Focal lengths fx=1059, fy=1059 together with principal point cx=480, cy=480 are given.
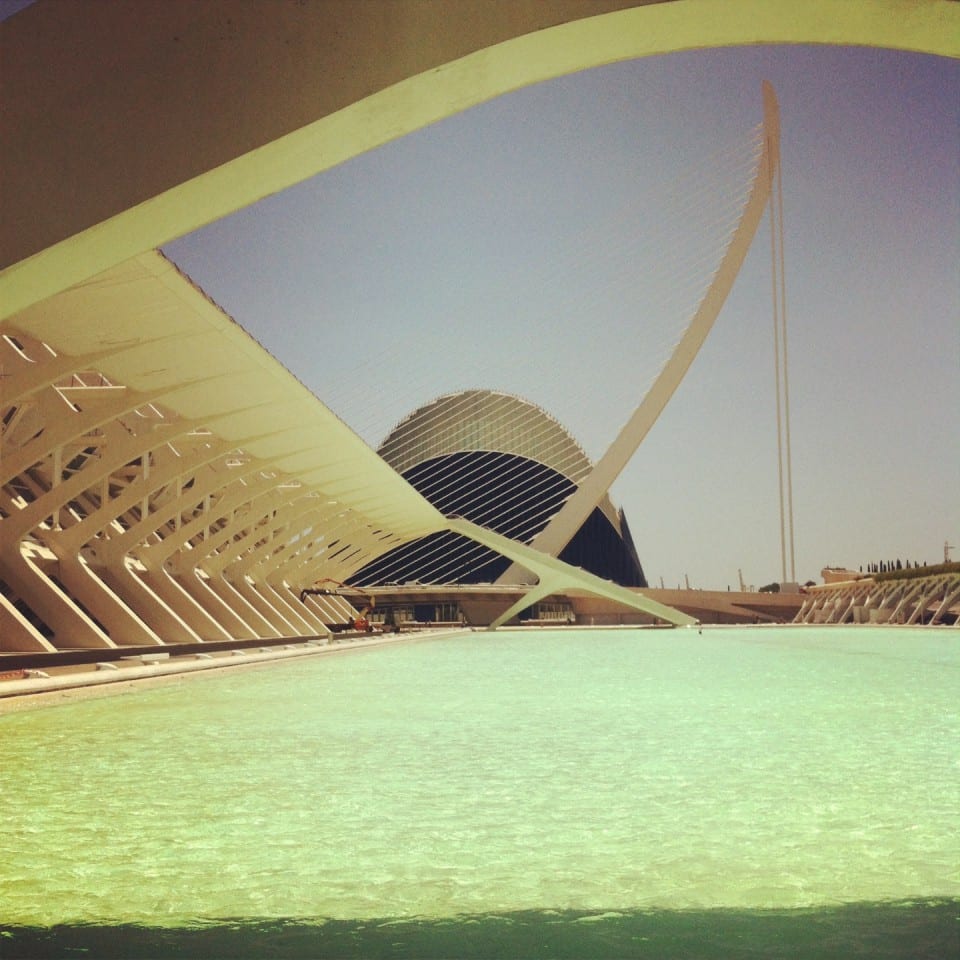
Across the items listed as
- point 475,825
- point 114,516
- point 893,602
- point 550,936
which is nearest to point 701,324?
point 893,602

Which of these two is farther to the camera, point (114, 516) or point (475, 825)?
point (114, 516)

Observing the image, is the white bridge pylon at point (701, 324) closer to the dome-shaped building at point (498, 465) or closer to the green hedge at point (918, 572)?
the green hedge at point (918, 572)

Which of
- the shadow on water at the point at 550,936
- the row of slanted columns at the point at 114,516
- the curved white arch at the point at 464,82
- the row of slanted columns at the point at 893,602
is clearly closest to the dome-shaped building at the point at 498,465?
the row of slanted columns at the point at 893,602

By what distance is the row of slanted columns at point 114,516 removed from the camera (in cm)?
1244

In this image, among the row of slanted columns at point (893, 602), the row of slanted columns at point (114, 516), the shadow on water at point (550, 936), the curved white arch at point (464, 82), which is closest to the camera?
the shadow on water at point (550, 936)

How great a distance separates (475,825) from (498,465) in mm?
52590

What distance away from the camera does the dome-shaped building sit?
55.7 meters

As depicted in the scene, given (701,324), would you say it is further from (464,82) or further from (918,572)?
(464,82)

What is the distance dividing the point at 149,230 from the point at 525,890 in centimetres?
207

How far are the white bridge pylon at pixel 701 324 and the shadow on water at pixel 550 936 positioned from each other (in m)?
29.9

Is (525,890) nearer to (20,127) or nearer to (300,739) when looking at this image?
(20,127)

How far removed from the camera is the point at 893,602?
37.2m

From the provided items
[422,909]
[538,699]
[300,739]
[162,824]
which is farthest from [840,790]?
[538,699]

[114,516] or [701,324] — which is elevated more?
[701,324]
